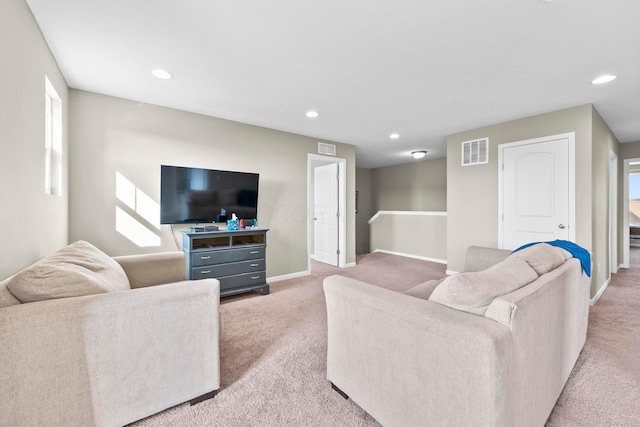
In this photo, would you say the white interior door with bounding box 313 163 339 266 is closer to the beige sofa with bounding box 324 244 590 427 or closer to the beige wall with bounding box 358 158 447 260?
the beige wall with bounding box 358 158 447 260

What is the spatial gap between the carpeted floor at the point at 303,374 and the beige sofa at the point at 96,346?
8.6 inches

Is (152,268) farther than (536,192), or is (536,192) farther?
(536,192)

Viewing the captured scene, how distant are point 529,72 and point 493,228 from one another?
230cm

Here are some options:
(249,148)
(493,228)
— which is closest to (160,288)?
(249,148)

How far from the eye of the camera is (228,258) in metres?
3.35

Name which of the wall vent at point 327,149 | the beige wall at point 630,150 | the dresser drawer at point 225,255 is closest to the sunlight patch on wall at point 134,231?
the dresser drawer at point 225,255

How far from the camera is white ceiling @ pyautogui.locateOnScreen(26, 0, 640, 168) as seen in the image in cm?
173

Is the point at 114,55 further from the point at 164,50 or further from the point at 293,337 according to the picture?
the point at 293,337

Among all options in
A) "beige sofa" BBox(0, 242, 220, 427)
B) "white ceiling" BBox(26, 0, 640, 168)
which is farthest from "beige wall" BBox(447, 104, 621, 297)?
"beige sofa" BBox(0, 242, 220, 427)

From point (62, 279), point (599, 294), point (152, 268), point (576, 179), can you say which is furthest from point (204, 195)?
point (599, 294)

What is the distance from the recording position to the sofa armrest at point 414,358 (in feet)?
3.09

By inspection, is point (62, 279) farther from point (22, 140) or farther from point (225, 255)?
point (225, 255)

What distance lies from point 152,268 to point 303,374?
5.09ft

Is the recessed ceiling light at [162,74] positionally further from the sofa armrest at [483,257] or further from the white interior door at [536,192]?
the white interior door at [536,192]
